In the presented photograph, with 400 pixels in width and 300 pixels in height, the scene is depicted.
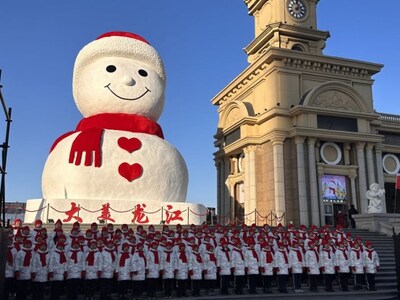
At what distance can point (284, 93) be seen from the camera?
24594 mm

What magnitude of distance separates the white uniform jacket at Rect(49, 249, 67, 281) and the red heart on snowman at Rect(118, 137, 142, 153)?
6.74m

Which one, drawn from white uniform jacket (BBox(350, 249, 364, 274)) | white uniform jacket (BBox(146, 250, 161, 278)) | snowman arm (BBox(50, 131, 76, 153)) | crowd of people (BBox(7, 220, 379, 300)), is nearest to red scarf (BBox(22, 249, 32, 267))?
crowd of people (BBox(7, 220, 379, 300))

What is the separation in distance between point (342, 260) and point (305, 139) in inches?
524

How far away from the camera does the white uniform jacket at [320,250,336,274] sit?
1097 cm

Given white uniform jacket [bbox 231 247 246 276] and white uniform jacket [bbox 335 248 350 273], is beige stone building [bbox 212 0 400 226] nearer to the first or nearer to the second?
white uniform jacket [bbox 335 248 350 273]

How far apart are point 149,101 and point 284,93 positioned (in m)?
10.6

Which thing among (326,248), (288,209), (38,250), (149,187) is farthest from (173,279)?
(288,209)

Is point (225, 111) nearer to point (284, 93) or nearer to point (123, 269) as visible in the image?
point (284, 93)

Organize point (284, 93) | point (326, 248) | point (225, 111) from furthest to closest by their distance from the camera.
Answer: point (225, 111), point (284, 93), point (326, 248)

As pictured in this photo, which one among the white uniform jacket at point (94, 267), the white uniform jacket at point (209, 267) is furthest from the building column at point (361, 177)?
the white uniform jacket at point (94, 267)

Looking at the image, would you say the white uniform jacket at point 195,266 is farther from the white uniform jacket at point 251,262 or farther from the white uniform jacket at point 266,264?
the white uniform jacket at point 266,264

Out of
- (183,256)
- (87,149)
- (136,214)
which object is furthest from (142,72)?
(183,256)

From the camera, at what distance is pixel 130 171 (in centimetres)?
1529

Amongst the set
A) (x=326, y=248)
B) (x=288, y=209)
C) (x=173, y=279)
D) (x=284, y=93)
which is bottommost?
(x=173, y=279)
